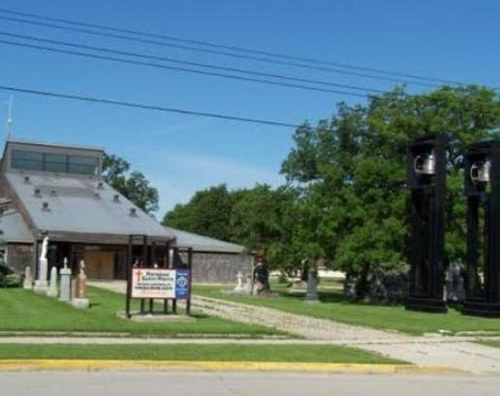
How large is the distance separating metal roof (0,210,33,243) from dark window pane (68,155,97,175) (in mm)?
9572

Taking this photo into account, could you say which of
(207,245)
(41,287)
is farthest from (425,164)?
(207,245)

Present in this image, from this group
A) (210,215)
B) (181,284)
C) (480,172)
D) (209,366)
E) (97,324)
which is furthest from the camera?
(210,215)

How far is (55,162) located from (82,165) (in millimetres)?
2319

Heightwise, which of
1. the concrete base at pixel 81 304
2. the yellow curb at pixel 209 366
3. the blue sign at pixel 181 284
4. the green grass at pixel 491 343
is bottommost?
the yellow curb at pixel 209 366

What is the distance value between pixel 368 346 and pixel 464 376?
393 centimetres

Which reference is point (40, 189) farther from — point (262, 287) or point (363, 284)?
point (363, 284)

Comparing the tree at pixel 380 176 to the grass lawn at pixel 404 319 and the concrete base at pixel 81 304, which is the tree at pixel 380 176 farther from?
the concrete base at pixel 81 304

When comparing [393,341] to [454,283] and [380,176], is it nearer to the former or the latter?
[380,176]

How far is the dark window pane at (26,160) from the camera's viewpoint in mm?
71250

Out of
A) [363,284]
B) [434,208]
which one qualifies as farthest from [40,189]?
[434,208]

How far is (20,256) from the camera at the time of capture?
59562 mm

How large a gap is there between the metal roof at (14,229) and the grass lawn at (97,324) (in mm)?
32458

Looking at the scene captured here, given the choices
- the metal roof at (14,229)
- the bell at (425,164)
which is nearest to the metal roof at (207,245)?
the metal roof at (14,229)

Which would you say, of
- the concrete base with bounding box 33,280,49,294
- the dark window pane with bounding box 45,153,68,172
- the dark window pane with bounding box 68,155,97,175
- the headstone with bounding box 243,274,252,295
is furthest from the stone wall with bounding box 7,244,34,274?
the concrete base with bounding box 33,280,49,294
